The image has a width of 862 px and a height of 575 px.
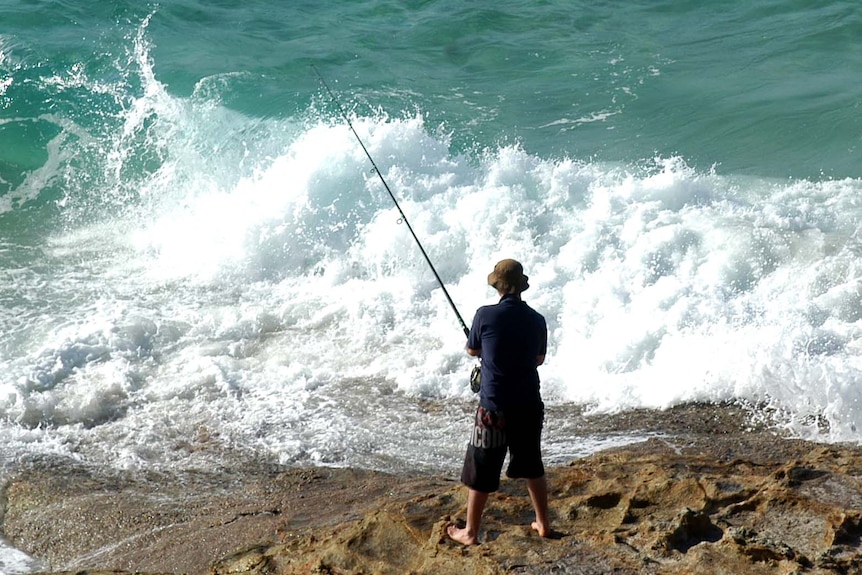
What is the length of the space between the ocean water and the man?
1.62 meters

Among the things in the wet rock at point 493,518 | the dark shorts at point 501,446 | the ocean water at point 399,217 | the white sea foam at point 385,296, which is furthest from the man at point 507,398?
the white sea foam at point 385,296

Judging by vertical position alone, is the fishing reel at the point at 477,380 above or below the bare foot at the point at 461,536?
above

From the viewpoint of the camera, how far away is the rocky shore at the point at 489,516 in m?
3.89

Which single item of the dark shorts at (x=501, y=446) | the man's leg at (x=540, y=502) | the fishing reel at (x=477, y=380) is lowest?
the man's leg at (x=540, y=502)

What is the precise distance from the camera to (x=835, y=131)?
10789mm

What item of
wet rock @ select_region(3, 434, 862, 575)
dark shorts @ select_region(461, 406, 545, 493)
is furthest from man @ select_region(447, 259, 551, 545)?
wet rock @ select_region(3, 434, 862, 575)

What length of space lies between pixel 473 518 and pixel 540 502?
29 cm

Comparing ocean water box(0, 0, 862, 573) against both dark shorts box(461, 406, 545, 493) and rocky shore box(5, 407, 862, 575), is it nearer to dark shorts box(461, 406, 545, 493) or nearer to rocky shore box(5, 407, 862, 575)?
rocky shore box(5, 407, 862, 575)

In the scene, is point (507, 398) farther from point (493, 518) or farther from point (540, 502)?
point (493, 518)

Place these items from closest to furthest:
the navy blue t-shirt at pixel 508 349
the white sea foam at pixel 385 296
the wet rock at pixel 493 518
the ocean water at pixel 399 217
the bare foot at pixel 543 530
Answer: the wet rock at pixel 493 518, the navy blue t-shirt at pixel 508 349, the bare foot at pixel 543 530, the white sea foam at pixel 385 296, the ocean water at pixel 399 217

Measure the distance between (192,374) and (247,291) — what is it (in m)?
1.72

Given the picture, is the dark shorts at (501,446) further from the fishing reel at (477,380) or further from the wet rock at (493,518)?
the wet rock at (493,518)

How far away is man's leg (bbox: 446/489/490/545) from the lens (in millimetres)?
4090

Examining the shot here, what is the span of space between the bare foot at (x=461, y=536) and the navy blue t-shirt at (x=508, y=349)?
0.55 meters
